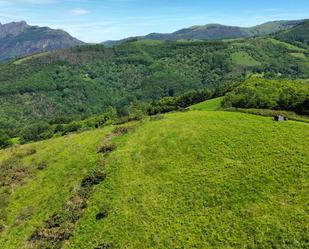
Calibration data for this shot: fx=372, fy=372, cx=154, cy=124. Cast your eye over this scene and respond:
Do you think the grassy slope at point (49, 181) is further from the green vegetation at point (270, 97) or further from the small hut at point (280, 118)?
the green vegetation at point (270, 97)

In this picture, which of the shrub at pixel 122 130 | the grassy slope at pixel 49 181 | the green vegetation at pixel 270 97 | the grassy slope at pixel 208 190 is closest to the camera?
the grassy slope at pixel 208 190

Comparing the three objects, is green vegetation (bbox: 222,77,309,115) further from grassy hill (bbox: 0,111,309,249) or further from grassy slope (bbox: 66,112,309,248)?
grassy hill (bbox: 0,111,309,249)

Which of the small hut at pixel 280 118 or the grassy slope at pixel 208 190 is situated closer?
the grassy slope at pixel 208 190

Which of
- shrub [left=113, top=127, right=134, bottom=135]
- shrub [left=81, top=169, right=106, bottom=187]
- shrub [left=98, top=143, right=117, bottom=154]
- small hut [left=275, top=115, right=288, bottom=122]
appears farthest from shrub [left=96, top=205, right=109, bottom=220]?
small hut [left=275, top=115, right=288, bottom=122]

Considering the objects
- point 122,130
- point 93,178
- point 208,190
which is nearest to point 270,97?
point 122,130

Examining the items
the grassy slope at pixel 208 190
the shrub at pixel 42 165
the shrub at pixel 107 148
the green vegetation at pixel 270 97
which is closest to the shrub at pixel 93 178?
the grassy slope at pixel 208 190

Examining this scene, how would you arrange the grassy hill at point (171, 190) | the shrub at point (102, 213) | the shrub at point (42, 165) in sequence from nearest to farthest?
the grassy hill at point (171, 190) < the shrub at point (102, 213) < the shrub at point (42, 165)

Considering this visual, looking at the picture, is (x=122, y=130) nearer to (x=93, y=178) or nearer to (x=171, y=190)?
(x=93, y=178)

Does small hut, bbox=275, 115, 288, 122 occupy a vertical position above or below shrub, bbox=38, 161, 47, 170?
above

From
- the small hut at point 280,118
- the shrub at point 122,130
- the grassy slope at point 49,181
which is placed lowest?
the grassy slope at point 49,181

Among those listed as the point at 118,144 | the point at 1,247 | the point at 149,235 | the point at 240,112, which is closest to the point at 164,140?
the point at 118,144
